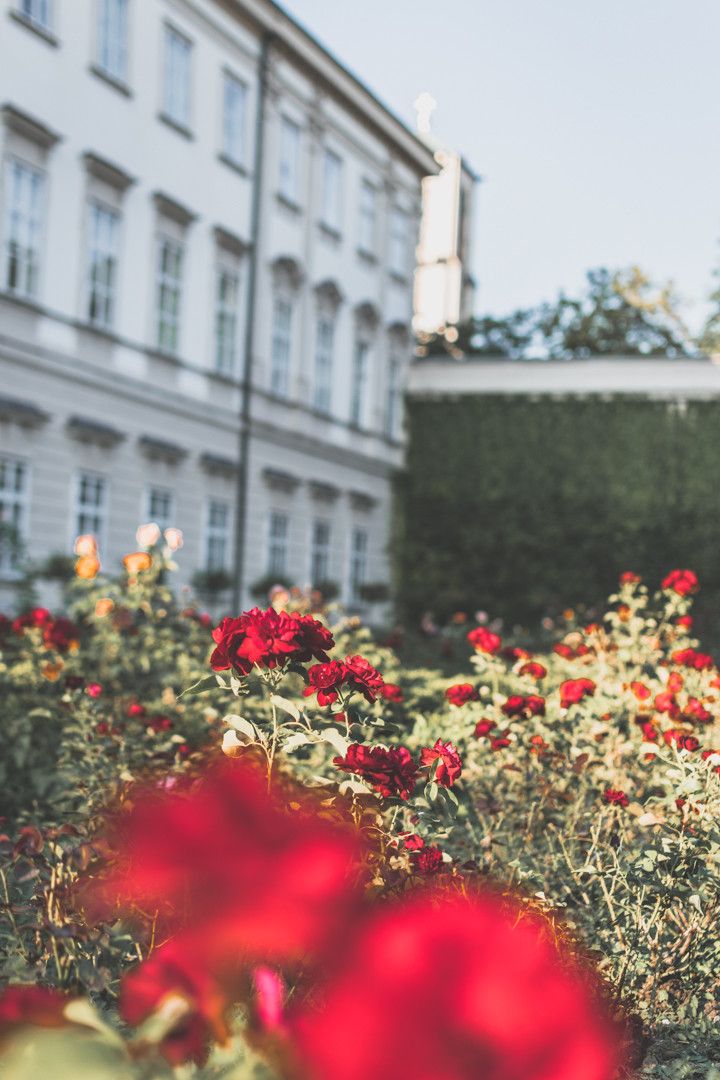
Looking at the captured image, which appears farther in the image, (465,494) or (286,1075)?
(465,494)

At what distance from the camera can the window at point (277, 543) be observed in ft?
75.7

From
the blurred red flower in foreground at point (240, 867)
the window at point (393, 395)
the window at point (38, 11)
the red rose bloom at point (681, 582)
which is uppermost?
the window at point (38, 11)

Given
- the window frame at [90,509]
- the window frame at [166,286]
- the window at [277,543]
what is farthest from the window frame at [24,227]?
the window at [277,543]

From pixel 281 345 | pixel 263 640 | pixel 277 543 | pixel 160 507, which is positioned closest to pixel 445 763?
pixel 263 640

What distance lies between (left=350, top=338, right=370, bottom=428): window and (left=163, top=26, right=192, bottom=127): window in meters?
7.67

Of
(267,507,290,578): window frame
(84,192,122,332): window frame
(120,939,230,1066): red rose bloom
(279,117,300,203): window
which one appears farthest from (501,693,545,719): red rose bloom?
(279,117,300,203): window

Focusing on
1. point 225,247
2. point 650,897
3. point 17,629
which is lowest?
point 650,897

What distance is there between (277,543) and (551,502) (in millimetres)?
6358

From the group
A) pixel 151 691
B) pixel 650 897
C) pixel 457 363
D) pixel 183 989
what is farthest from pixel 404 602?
pixel 183 989

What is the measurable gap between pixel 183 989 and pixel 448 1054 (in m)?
0.32

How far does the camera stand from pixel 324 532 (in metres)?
25.1

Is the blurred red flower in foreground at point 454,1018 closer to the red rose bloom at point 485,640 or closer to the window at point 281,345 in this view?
the red rose bloom at point 485,640

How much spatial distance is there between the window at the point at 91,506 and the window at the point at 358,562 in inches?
347

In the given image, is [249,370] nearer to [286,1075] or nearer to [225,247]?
[225,247]
